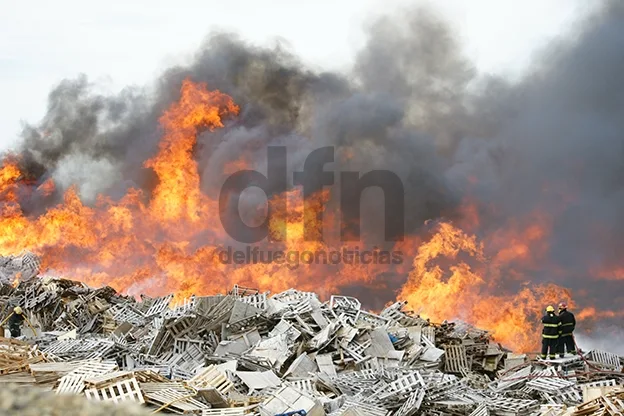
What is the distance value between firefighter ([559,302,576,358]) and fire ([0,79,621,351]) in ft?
25.3

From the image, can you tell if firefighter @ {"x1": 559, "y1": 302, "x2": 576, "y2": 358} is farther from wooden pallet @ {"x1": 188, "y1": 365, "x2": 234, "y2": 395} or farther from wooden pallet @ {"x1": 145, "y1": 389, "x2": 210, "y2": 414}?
wooden pallet @ {"x1": 145, "y1": 389, "x2": 210, "y2": 414}

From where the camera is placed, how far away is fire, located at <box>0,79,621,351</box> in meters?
24.9

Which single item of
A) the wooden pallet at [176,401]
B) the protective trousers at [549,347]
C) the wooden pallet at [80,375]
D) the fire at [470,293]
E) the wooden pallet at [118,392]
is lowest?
the wooden pallet at [176,401]

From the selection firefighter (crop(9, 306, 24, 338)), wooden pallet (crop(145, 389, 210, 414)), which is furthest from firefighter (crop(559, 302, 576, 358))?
firefighter (crop(9, 306, 24, 338))

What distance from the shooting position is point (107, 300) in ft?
69.2

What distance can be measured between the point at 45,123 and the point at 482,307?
26514 millimetres

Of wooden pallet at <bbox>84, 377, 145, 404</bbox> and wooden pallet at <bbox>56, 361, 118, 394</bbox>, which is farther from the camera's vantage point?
wooden pallet at <bbox>56, 361, 118, 394</bbox>

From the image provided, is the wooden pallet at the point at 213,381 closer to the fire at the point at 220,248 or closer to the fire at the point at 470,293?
the fire at the point at 470,293

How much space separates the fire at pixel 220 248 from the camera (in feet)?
81.8

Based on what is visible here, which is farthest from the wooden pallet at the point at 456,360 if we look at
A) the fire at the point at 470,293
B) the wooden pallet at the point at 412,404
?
the fire at the point at 470,293

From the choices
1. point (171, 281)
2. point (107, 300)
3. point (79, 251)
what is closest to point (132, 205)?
point (79, 251)

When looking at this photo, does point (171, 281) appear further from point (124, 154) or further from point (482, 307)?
point (482, 307)

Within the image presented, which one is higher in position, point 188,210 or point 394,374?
point 188,210

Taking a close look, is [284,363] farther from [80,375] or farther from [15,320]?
[15,320]
